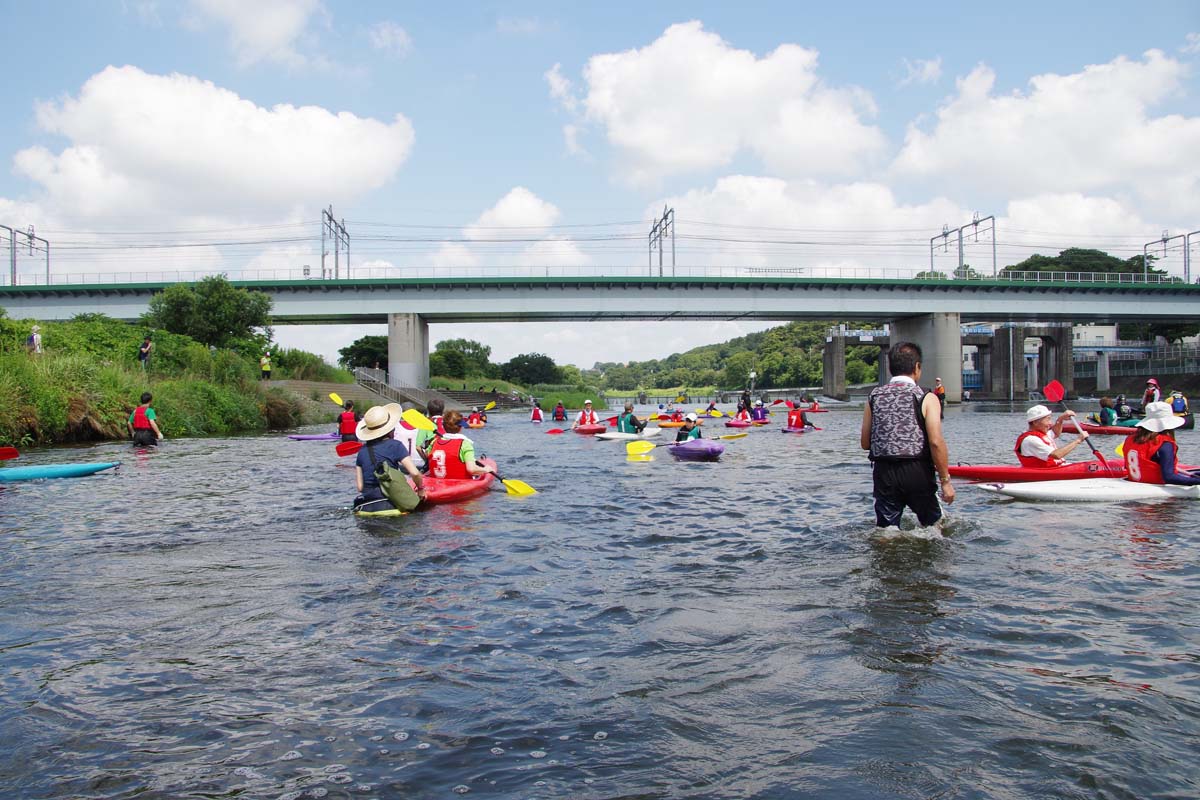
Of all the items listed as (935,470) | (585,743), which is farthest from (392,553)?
(935,470)

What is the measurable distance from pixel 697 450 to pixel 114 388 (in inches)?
667

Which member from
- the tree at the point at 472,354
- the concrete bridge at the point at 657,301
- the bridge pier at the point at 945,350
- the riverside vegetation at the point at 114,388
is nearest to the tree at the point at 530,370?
the tree at the point at 472,354

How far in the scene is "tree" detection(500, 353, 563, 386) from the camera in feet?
358

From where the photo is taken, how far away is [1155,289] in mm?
62844

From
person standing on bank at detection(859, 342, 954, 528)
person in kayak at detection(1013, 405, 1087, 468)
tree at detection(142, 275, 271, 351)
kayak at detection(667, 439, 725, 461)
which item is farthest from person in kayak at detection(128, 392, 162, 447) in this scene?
tree at detection(142, 275, 271, 351)

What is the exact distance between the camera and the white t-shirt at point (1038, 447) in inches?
458

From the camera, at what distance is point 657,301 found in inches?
2256

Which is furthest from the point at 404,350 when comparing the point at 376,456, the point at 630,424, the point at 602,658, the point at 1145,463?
the point at 602,658

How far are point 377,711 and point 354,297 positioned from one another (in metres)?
54.7

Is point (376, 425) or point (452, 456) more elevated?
point (376, 425)

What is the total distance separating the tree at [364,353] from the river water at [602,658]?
77.7 m

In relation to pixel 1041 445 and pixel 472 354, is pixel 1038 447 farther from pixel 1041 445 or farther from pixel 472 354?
pixel 472 354

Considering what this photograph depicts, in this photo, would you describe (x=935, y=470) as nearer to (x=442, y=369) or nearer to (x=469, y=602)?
(x=469, y=602)

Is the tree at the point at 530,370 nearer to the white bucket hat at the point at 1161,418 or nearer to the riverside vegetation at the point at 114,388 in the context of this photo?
the riverside vegetation at the point at 114,388
